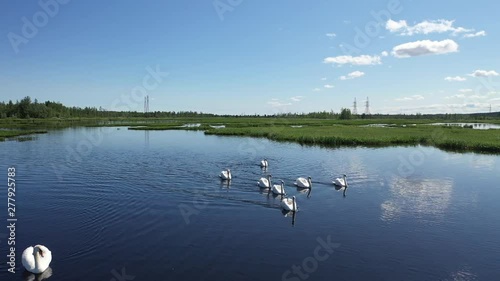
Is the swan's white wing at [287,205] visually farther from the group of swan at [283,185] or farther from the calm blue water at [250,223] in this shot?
the calm blue water at [250,223]

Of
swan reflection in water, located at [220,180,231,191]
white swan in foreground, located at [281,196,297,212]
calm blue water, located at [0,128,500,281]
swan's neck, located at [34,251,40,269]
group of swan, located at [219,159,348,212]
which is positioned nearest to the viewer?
swan's neck, located at [34,251,40,269]

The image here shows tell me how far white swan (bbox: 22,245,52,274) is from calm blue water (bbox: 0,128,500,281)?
0.51m

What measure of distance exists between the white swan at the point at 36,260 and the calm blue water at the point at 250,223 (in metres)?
0.51

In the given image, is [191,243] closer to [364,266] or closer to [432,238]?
[364,266]

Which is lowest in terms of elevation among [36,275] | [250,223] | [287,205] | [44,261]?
[36,275]

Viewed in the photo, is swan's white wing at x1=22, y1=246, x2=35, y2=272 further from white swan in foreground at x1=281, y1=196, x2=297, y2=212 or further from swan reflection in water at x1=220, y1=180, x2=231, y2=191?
swan reflection in water at x1=220, y1=180, x2=231, y2=191

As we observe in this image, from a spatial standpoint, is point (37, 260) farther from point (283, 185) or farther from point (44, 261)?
point (283, 185)

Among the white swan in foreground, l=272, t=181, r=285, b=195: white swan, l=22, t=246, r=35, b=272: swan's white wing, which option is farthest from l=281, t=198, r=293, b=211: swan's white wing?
l=22, t=246, r=35, b=272: swan's white wing

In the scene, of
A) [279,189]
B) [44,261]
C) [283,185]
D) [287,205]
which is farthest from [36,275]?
[283,185]

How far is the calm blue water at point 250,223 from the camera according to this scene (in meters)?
13.5

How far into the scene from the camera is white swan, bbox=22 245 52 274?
12562mm

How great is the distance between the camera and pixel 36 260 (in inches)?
496

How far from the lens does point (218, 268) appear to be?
43.5ft

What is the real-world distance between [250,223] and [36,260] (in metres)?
9.23
